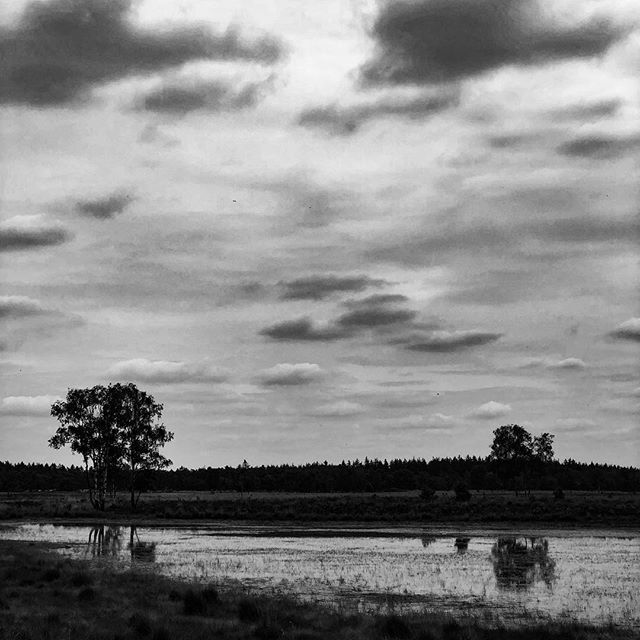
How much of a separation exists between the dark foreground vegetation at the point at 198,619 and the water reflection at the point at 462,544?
20.6 metres

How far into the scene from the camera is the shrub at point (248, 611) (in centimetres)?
2267

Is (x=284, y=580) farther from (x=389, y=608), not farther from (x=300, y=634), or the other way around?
(x=300, y=634)

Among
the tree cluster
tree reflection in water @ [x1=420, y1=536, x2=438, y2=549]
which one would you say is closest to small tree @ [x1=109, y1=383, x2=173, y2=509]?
the tree cluster

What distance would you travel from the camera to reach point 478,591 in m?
29.3

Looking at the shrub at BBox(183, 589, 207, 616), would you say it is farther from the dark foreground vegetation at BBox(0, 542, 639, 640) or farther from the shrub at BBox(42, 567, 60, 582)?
the shrub at BBox(42, 567, 60, 582)

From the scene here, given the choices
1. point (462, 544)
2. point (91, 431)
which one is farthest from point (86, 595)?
point (91, 431)

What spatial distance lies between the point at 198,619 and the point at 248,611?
1426mm

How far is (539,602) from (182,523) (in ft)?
183

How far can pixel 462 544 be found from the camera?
50.7 m

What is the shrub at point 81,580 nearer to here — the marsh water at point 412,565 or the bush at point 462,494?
the marsh water at point 412,565

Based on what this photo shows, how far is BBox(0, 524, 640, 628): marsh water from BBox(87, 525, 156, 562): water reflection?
0.06 metres

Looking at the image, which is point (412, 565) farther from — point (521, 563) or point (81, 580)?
point (81, 580)

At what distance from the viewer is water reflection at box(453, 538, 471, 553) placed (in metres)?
46.4

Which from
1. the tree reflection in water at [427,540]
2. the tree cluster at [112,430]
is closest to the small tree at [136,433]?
the tree cluster at [112,430]
